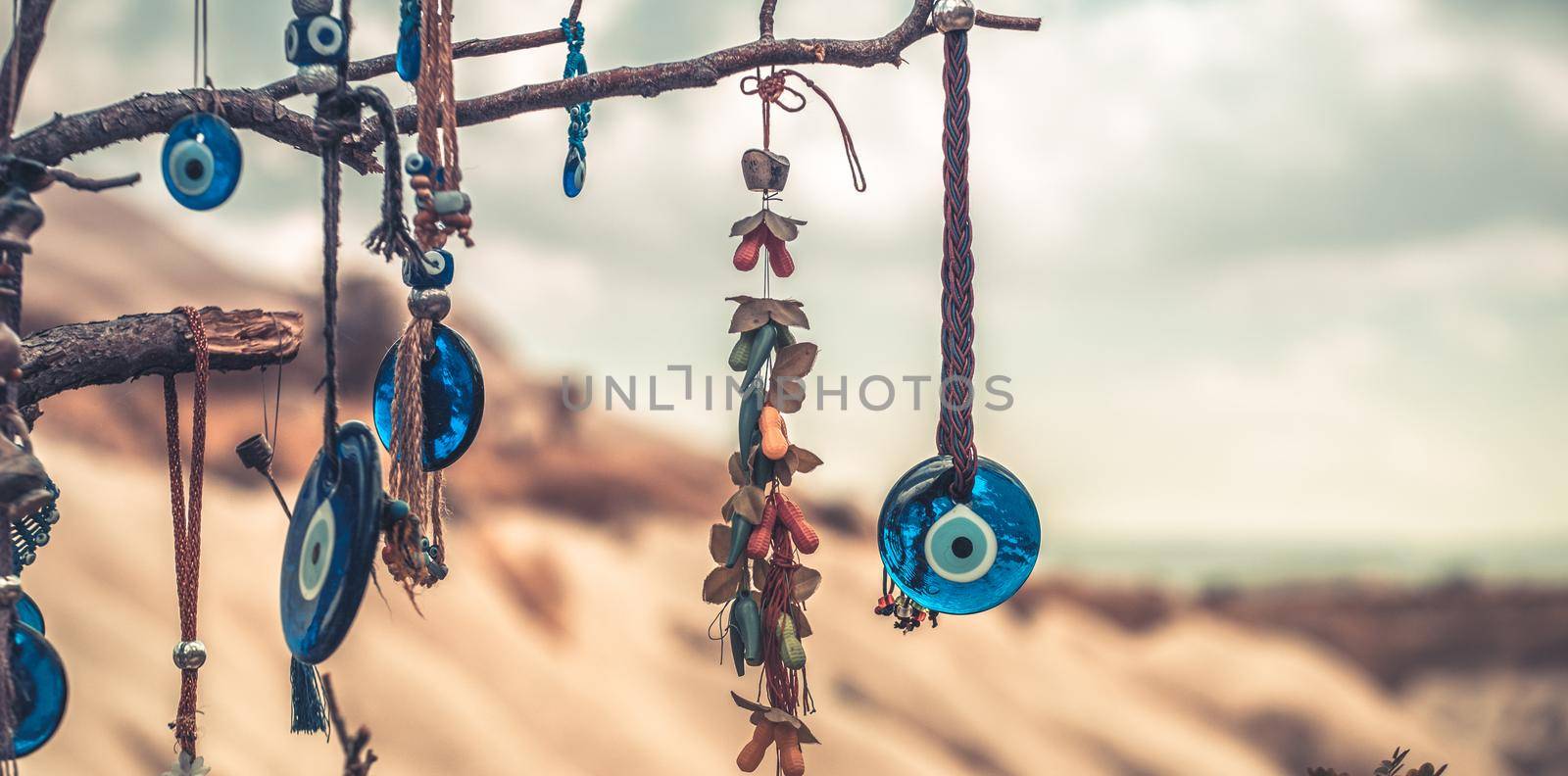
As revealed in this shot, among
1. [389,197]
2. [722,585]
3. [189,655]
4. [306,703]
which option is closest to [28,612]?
[189,655]

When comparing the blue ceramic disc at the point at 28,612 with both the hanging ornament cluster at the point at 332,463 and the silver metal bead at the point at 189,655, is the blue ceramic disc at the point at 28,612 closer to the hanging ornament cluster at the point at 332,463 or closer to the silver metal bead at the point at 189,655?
the silver metal bead at the point at 189,655

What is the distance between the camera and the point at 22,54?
46.1 inches

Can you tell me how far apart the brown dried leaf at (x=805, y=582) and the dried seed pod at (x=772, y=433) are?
0.38 ft

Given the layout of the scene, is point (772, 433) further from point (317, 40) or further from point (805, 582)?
point (317, 40)

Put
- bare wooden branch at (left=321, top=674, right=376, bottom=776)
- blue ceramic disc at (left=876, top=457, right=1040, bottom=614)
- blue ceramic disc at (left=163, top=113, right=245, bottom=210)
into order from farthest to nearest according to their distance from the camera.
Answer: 1. blue ceramic disc at (left=876, top=457, right=1040, bottom=614)
2. blue ceramic disc at (left=163, top=113, right=245, bottom=210)
3. bare wooden branch at (left=321, top=674, right=376, bottom=776)

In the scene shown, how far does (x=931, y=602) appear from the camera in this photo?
1207 millimetres

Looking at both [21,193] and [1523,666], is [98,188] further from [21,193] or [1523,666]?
[1523,666]

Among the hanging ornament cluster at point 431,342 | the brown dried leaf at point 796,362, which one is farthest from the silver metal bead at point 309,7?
the brown dried leaf at point 796,362

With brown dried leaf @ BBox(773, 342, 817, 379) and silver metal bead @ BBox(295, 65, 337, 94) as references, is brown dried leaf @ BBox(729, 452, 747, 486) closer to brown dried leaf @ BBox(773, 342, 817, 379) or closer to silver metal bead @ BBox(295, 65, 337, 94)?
brown dried leaf @ BBox(773, 342, 817, 379)

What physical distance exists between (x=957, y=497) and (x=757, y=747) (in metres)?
0.30

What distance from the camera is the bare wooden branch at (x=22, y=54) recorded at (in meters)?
1.10

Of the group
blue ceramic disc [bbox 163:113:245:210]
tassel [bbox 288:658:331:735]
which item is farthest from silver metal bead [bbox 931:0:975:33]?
tassel [bbox 288:658:331:735]

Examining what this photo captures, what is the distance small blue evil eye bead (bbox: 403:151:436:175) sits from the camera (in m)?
1.10

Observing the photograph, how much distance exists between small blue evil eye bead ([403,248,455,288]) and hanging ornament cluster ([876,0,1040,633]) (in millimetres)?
450
